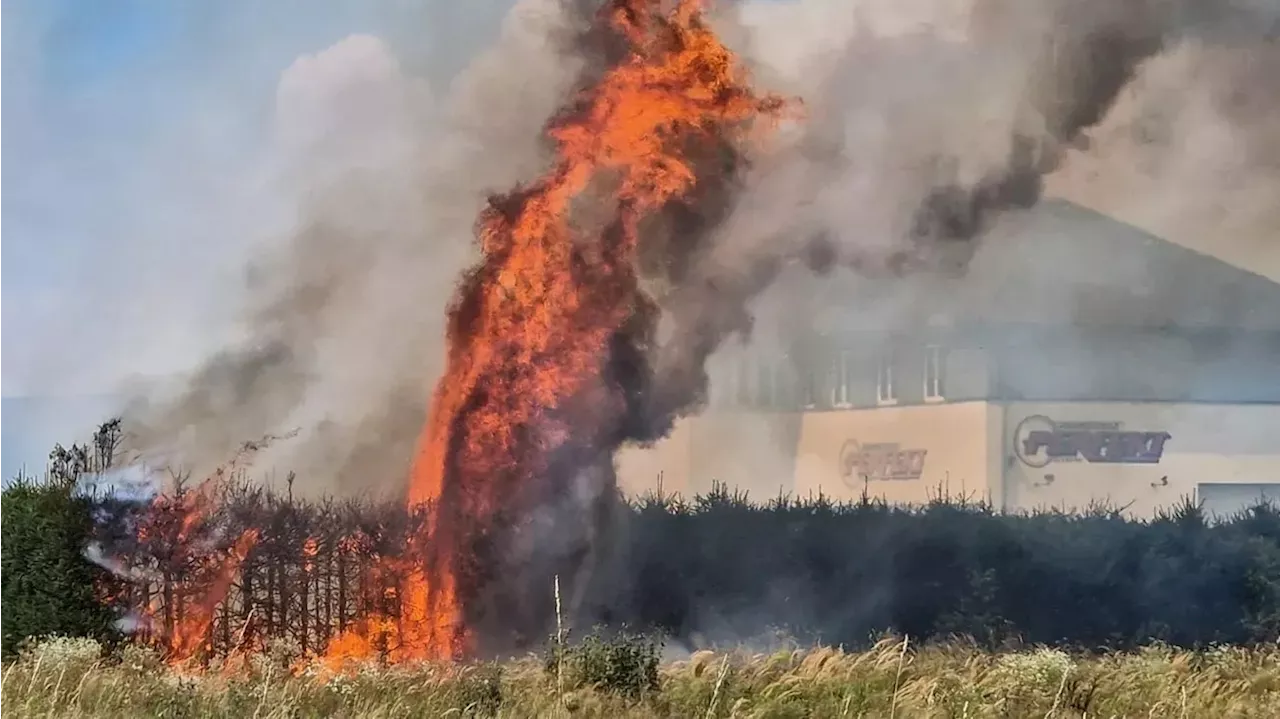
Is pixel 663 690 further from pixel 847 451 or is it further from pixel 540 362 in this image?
pixel 847 451

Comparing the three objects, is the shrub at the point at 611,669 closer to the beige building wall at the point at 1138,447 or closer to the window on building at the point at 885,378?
the window on building at the point at 885,378

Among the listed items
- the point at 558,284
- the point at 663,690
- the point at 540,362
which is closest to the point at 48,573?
the point at 540,362

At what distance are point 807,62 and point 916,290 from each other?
3.31 m

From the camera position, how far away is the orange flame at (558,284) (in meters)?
11.1

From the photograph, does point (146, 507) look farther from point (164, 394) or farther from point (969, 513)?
point (969, 513)

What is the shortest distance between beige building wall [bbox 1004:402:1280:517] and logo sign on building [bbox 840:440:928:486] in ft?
4.08

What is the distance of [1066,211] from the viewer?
15.1 metres

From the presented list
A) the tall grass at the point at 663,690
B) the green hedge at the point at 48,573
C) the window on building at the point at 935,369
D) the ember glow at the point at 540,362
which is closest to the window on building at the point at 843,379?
the window on building at the point at 935,369

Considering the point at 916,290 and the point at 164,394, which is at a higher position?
the point at 916,290

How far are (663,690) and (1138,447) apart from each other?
31.3 ft

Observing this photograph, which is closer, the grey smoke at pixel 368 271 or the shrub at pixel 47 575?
the shrub at pixel 47 575

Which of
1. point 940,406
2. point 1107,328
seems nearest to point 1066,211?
point 1107,328

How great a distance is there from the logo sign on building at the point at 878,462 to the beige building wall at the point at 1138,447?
124 centimetres

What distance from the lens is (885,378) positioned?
1545 cm
